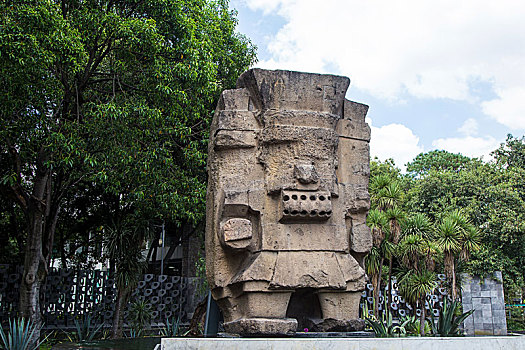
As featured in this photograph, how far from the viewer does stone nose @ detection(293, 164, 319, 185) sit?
443cm

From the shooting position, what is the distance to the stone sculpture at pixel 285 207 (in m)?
4.25

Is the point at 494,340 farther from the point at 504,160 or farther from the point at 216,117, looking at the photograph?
the point at 504,160

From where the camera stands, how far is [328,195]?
14.8 ft

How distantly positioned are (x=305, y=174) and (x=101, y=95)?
6.01 meters

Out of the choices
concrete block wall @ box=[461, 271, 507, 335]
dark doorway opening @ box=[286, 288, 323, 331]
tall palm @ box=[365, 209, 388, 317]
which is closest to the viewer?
dark doorway opening @ box=[286, 288, 323, 331]

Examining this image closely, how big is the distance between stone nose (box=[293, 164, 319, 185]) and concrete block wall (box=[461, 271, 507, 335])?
1083 cm

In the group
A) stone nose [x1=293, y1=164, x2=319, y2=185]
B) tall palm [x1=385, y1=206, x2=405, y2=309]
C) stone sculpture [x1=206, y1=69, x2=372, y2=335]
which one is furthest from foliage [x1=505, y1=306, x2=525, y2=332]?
stone nose [x1=293, y1=164, x2=319, y2=185]

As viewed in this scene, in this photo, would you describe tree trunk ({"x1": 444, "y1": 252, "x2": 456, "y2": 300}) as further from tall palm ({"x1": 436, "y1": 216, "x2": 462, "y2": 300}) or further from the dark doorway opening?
the dark doorway opening

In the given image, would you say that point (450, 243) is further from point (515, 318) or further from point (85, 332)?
point (85, 332)

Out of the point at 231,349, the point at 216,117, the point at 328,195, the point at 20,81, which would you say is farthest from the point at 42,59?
the point at 231,349

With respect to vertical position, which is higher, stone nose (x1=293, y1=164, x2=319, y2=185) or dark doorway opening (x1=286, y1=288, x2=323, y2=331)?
stone nose (x1=293, y1=164, x2=319, y2=185)

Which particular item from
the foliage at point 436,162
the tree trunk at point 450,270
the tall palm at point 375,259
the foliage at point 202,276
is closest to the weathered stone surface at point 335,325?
the foliage at point 202,276

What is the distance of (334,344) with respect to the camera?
9.51ft

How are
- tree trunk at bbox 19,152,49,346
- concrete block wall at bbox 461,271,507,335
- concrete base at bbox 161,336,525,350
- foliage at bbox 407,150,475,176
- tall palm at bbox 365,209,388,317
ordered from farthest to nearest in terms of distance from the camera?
foliage at bbox 407,150,475,176 → concrete block wall at bbox 461,271,507,335 → tall palm at bbox 365,209,388,317 → tree trunk at bbox 19,152,49,346 → concrete base at bbox 161,336,525,350
